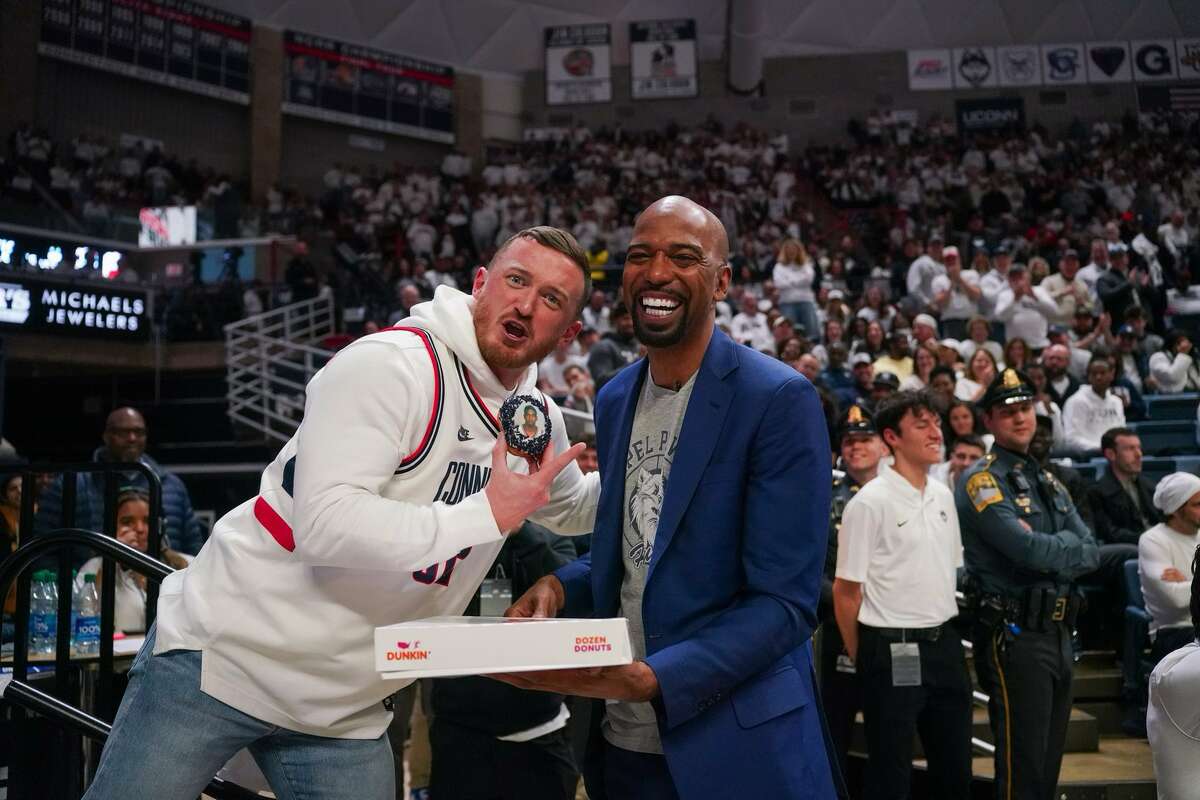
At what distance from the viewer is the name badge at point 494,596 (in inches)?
150

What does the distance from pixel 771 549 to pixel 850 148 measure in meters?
21.9

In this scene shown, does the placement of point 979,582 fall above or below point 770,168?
below

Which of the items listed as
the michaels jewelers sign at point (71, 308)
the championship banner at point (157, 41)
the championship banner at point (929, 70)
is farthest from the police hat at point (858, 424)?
the championship banner at point (929, 70)

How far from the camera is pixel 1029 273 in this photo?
11.4 meters

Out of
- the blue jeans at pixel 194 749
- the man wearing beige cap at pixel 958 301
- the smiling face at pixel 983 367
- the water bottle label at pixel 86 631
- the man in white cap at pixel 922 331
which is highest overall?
the man wearing beige cap at pixel 958 301

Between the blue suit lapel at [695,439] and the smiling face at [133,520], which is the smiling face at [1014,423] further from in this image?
the smiling face at [133,520]

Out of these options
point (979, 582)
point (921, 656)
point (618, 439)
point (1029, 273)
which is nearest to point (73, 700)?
point (618, 439)

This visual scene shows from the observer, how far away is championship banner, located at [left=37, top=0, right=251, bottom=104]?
59.8 ft

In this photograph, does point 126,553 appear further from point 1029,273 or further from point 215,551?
point 1029,273

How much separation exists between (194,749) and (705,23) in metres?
23.6

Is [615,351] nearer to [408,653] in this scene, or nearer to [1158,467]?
[1158,467]

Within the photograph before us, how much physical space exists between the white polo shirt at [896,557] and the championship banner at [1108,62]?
21.1 m

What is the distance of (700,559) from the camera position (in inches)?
75.6

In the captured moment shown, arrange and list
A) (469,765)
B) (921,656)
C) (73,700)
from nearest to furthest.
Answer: (469,765), (73,700), (921,656)
